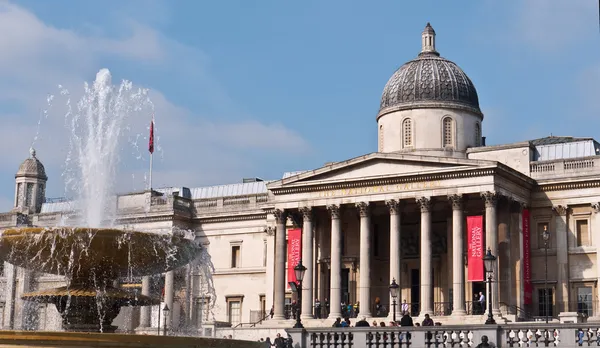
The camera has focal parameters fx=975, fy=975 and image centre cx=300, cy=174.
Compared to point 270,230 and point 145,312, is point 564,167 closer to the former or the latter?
point 270,230

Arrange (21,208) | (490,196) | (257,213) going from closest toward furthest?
(490,196), (257,213), (21,208)

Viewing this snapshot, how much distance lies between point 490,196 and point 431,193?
3353mm

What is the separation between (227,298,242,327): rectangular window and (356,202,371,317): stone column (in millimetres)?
13393

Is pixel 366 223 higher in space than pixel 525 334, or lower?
higher

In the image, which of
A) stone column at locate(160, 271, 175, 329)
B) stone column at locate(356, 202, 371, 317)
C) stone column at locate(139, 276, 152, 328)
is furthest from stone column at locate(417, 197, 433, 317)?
stone column at locate(139, 276, 152, 328)

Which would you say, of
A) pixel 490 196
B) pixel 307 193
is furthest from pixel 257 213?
pixel 490 196

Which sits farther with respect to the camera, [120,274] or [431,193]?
[431,193]

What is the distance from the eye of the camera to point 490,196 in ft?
161

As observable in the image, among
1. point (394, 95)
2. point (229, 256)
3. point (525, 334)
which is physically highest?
point (394, 95)

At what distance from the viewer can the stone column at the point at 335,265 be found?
173 feet

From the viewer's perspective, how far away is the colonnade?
49375mm

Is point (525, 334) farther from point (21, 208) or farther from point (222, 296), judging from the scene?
point (21, 208)

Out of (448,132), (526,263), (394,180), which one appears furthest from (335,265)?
(448,132)

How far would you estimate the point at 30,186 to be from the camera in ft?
252
